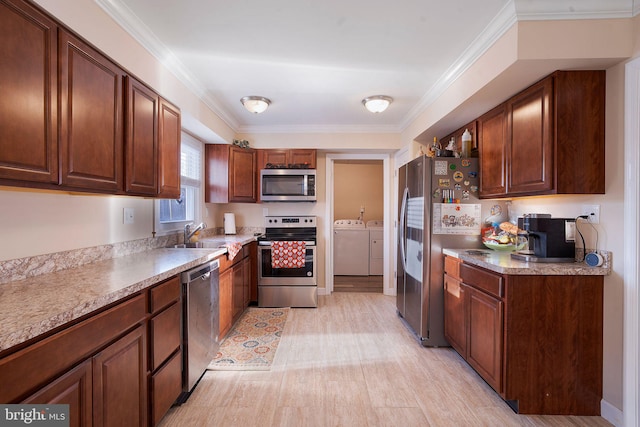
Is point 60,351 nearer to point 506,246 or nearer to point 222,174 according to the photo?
point 506,246

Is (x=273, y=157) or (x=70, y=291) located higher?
(x=273, y=157)

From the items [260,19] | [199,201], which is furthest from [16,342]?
[199,201]

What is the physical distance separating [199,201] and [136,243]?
146cm

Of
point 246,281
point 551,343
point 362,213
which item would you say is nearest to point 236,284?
point 246,281

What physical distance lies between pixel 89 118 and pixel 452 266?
2663 mm

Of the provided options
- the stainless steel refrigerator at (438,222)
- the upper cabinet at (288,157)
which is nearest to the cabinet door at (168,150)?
the upper cabinet at (288,157)

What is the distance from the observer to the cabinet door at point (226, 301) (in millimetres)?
2748

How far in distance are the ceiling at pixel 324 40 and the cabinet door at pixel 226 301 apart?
67.5 inches

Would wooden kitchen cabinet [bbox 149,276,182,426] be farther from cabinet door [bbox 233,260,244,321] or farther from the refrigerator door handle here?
the refrigerator door handle

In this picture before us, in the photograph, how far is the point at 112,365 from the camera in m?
1.28

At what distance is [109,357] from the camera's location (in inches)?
49.6

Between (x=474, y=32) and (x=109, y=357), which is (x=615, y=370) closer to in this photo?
(x=474, y=32)

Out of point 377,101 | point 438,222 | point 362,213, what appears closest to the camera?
point 438,222

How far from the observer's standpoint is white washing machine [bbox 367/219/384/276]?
5477 mm
